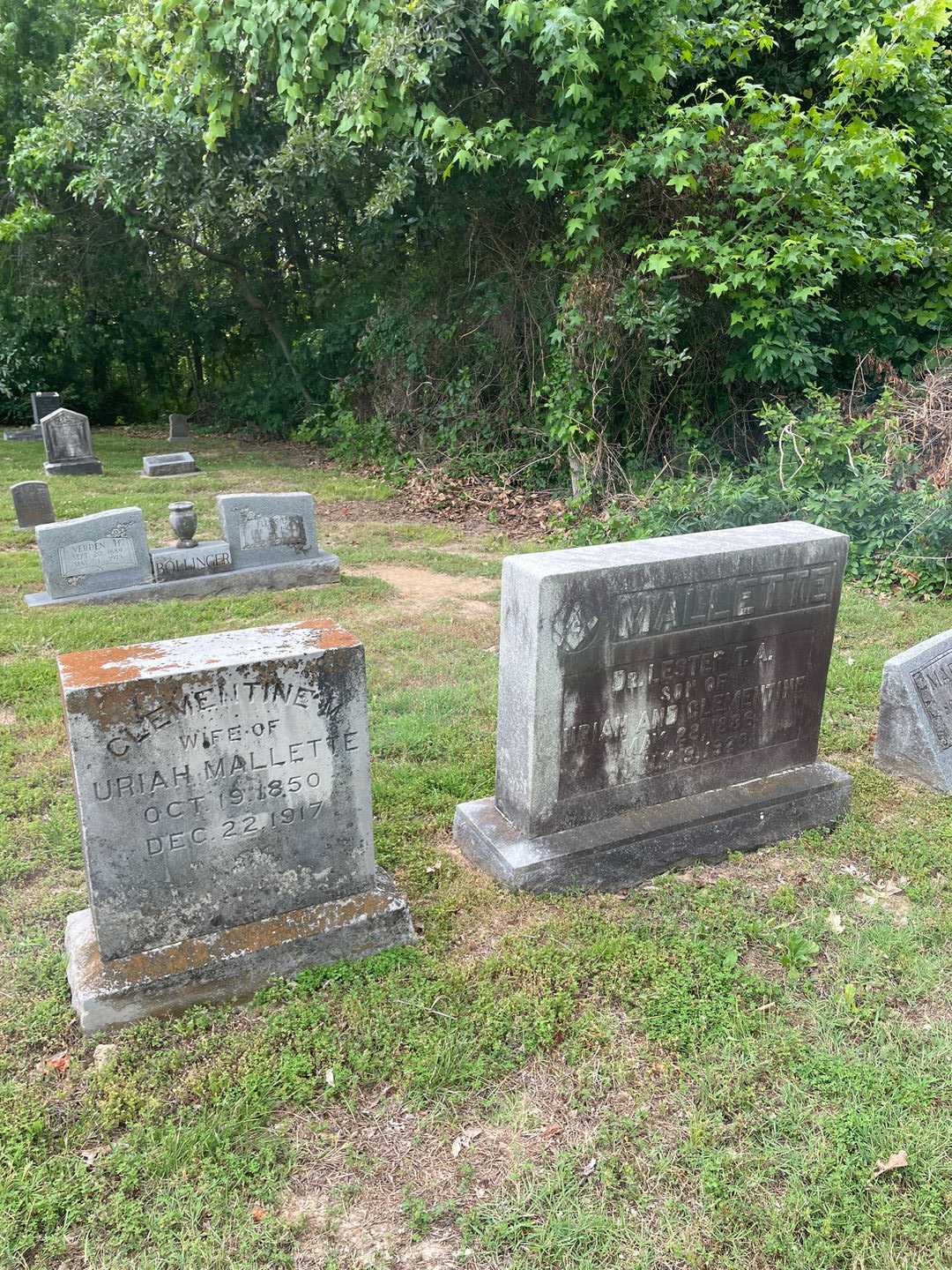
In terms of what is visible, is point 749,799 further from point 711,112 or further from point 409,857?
point 711,112

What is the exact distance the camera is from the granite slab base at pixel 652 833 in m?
3.62

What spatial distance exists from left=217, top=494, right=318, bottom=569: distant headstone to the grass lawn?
422 centimetres

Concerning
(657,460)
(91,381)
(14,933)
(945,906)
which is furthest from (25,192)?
(945,906)

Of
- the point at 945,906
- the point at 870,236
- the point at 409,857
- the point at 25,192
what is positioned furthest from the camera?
the point at 25,192

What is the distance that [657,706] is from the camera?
3799 mm

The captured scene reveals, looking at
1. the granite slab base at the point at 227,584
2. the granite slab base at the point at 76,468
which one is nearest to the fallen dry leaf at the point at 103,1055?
the granite slab base at the point at 227,584

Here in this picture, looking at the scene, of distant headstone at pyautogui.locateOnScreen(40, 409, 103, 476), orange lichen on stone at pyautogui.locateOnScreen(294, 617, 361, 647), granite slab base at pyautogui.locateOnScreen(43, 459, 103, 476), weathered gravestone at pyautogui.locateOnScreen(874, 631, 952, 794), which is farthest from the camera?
granite slab base at pyautogui.locateOnScreen(43, 459, 103, 476)

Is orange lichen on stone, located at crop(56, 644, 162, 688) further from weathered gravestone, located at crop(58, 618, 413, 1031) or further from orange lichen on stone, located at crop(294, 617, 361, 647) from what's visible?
orange lichen on stone, located at crop(294, 617, 361, 647)

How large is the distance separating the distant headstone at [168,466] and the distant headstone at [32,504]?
167 inches

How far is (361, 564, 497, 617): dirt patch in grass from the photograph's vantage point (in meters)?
7.73

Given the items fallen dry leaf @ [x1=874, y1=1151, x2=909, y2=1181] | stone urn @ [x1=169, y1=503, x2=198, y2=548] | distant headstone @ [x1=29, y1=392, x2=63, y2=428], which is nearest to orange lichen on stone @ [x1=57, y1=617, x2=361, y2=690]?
fallen dry leaf @ [x1=874, y1=1151, x2=909, y2=1181]

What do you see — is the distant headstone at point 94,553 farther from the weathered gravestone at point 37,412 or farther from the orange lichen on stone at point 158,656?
the weathered gravestone at point 37,412

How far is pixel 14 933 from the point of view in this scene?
337cm

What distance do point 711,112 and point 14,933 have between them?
8.75 metres
